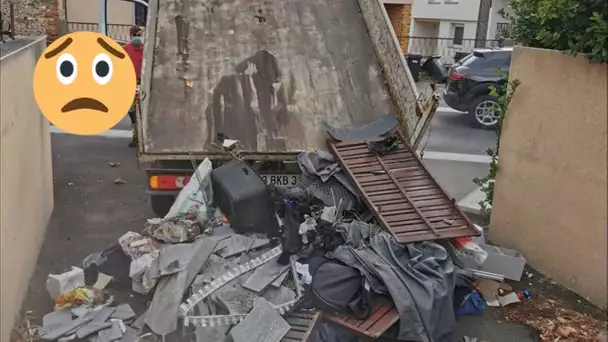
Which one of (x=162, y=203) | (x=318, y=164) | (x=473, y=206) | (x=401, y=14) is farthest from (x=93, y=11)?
(x=318, y=164)

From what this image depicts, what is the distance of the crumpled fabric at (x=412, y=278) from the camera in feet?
13.0

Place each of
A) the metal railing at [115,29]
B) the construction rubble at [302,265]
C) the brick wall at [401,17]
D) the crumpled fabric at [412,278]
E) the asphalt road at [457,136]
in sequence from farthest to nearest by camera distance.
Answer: the brick wall at [401,17] < the metal railing at [115,29] < the asphalt road at [457,136] < the construction rubble at [302,265] < the crumpled fabric at [412,278]

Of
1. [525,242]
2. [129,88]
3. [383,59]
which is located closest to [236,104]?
[129,88]

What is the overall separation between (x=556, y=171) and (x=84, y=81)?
3734 millimetres

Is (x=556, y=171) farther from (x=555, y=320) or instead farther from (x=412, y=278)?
(x=412, y=278)

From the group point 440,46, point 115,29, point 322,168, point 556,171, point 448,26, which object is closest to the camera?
point 556,171

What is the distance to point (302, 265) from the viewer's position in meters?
4.49

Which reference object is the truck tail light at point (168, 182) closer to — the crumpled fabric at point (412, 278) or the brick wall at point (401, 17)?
the crumpled fabric at point (412, 278)

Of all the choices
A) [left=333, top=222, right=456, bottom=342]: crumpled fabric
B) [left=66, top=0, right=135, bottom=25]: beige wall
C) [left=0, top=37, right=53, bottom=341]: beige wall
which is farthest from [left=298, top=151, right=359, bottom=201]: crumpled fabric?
[left=66, top=0, right=135, bottom=25]: beige wall

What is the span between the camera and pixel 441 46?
70.9ft

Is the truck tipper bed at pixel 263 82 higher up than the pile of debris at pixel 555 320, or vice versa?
the truck tipper bed at pixel 263 82

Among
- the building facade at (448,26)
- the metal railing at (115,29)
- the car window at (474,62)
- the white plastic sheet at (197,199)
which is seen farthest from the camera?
the building facade at (448,26)

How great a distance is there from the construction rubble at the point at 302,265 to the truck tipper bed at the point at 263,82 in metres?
0.27

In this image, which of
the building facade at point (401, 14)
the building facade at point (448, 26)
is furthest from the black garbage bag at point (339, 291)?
the building facade at point (401, 14)
